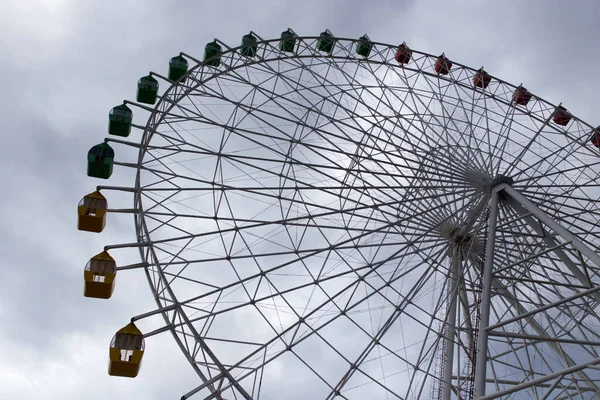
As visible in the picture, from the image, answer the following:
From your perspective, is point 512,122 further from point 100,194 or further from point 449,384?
point 100,194

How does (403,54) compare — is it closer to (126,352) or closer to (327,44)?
(327,44)

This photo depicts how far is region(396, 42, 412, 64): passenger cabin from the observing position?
2938 centimetres

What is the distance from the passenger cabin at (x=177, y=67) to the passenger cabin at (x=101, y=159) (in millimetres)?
4076

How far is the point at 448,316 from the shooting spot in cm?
2062

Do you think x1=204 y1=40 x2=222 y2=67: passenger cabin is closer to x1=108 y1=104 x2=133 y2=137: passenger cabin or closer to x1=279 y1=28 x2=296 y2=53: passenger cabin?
x1=279 y1=28 x2=296 y2=53: passenger cabin

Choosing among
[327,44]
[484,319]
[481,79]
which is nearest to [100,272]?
[484,319]

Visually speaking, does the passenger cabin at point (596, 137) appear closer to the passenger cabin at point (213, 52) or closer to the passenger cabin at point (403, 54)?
the passenger cabin at point (403, 54)

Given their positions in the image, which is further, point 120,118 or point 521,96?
point 521,96

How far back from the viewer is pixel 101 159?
71.2 feet

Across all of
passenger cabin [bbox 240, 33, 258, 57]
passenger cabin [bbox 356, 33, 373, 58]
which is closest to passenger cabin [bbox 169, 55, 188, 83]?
passenger cabin [bbox 240, 33, 258, 57]

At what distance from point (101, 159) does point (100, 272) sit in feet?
13.8

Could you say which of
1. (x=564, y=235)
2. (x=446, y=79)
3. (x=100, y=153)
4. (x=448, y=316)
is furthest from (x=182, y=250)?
(x=446, y=79)

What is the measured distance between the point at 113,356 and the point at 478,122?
17.7m

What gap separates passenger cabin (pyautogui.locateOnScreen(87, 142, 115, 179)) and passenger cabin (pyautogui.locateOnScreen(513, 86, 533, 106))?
62.7 ft
